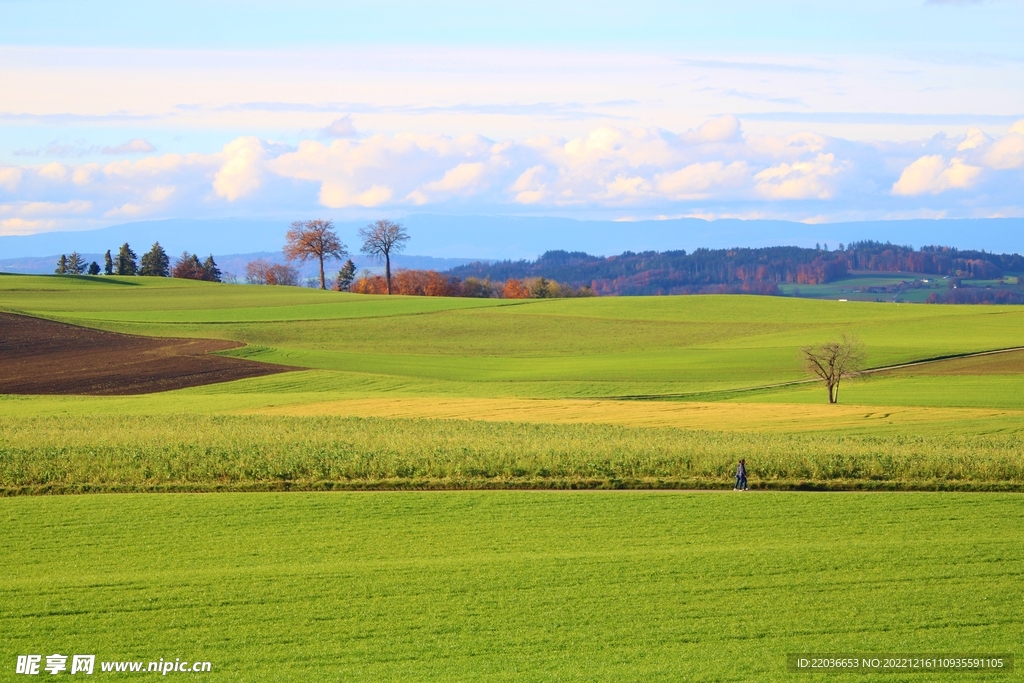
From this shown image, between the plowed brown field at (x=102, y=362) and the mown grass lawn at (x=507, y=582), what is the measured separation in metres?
30.2

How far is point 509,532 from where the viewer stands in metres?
22.0

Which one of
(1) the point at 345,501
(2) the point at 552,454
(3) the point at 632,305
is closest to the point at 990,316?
(3) the point at 632,305

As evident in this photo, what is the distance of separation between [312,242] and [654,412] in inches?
3439

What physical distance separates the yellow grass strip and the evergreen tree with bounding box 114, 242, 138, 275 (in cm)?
10897

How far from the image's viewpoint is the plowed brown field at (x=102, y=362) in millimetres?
53438

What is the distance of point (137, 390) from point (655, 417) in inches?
1039

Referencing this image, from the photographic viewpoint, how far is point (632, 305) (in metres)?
93.2

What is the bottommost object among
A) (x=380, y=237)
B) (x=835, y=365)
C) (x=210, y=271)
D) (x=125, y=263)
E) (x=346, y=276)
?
(x=835, y=365)

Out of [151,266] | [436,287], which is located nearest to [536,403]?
[436,287]

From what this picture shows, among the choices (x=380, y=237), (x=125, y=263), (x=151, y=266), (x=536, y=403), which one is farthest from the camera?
(x=151, y=266)

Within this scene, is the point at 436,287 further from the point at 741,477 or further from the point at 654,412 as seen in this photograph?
the point at 741,477

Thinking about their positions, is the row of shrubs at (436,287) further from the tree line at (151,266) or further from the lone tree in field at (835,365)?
the lone tree in field at (835,365)

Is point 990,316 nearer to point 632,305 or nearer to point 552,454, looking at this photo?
point 632,305

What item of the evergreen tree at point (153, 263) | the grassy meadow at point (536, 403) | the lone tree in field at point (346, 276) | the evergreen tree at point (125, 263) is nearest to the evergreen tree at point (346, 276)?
the lone tree in field at point (346, 276)
